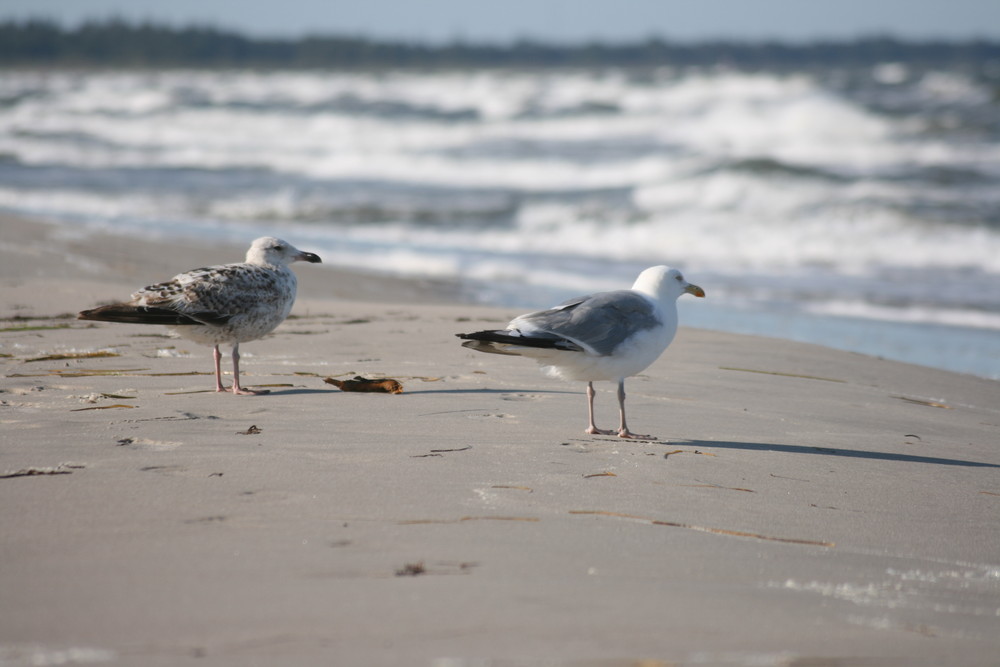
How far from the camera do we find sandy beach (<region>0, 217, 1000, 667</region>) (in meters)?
2.31

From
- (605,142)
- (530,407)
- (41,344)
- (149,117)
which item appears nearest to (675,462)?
(530,407)

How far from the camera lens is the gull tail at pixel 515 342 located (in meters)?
4.22

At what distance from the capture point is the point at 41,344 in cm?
589

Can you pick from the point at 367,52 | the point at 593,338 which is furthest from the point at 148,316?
the point at 367,52

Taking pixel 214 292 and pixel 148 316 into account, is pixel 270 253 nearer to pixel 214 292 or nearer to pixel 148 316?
pixel 214 292

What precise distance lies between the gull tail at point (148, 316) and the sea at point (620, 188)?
127 inches

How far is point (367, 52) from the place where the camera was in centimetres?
Answer: 8244

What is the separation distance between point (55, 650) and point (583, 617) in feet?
3.67

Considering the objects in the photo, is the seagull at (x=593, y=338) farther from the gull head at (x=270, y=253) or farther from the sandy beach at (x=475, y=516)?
the gull head at (x=270, y=253)

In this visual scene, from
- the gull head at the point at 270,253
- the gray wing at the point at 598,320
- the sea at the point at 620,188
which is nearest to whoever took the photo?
the gray wing at the point at 598,320

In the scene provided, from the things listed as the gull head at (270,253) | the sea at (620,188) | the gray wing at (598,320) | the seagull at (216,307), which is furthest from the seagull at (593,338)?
the sea at (620,188)

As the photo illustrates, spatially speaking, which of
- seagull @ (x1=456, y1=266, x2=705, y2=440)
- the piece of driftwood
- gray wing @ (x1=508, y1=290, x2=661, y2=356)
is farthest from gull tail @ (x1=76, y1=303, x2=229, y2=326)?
gray wing @ (x1=508, y1=290, x2=661, y2=356)

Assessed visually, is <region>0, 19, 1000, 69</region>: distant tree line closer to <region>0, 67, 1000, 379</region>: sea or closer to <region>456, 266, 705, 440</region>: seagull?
<region>0, 67, 1000, 379</region>: sea

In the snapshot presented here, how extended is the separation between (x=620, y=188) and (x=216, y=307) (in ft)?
47.3
